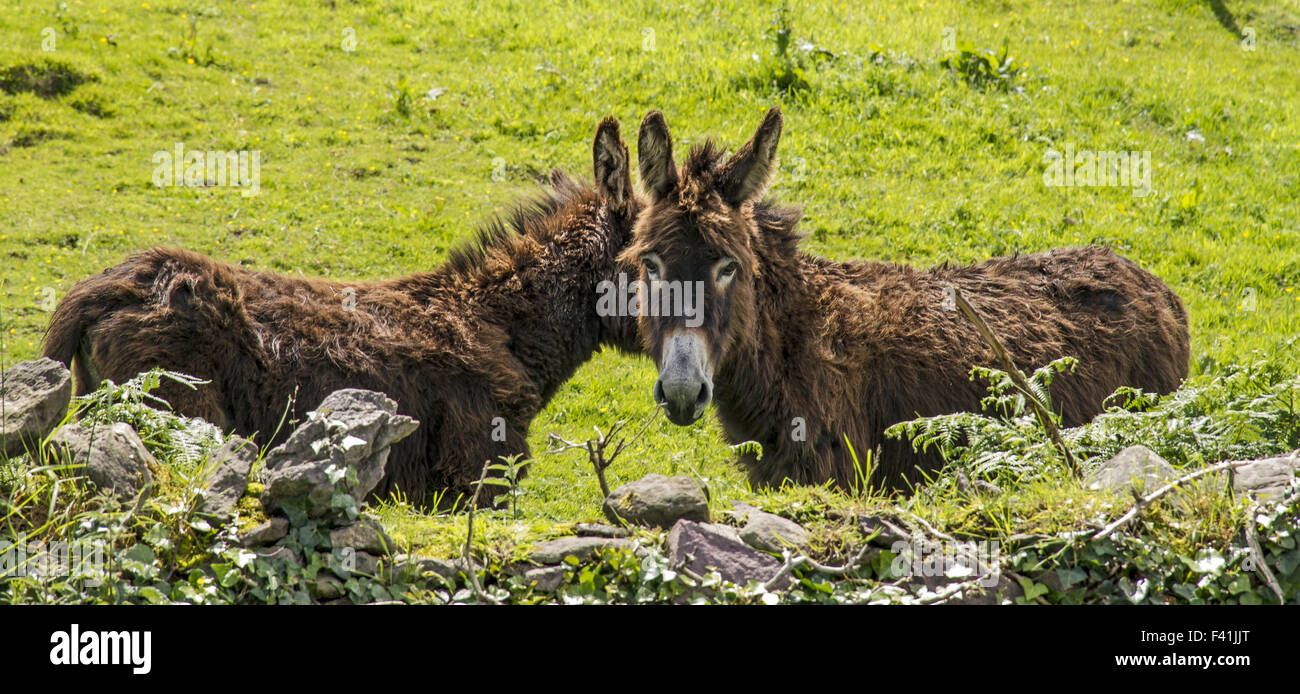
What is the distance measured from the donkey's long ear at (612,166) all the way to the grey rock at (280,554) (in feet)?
10.0

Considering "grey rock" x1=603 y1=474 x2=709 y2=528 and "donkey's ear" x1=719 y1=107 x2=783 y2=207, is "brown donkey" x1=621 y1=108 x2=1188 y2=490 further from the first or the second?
"grey rock" x1=603 y1=474 x2=709 y2=528

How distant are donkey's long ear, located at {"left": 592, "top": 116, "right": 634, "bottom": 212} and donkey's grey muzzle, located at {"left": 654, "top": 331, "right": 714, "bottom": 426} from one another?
5.07 ft

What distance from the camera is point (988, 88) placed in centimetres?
1278

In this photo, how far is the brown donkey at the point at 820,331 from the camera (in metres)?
4.89

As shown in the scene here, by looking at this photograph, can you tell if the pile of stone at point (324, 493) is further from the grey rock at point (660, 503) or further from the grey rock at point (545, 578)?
the grey rock at point (660, 503)

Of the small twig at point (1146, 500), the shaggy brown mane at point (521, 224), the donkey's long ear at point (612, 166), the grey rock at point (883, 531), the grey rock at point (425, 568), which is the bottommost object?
the grey rock at point (425, 568)

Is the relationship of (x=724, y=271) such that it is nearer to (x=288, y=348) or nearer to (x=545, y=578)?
(x=545, y=578)

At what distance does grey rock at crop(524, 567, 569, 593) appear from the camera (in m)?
3.23

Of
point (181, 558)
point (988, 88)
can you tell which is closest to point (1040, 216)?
point (988, 88)

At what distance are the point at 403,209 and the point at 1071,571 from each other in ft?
28.9

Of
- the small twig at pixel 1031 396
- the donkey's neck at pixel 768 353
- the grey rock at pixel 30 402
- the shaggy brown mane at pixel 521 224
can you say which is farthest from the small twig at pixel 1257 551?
the shaggy brown mane at pixel 521 224

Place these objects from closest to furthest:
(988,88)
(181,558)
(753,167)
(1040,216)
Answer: (181,558) → (753,167) → (1040,216) → (988,88)

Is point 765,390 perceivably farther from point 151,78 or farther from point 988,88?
point 151,78

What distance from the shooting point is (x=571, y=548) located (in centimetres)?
331
